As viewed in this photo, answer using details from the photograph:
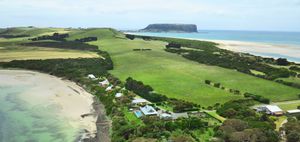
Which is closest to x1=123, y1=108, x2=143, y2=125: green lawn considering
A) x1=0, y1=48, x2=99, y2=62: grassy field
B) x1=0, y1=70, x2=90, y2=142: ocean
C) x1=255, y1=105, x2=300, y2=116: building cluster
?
x1=0, y1=70, x2=90, y2=142: ocean

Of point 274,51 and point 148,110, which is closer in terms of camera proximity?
point 148,110

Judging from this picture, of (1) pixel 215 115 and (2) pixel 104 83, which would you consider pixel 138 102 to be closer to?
(1) pixel 215 115

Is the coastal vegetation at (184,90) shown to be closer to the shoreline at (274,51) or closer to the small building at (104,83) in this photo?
the small building at (104,83)

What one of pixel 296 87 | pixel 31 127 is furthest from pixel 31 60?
pixel 296 87

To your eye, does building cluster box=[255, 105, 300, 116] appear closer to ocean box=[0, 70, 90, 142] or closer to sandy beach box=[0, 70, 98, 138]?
sandy beach box=[0, 70, 98, 138]

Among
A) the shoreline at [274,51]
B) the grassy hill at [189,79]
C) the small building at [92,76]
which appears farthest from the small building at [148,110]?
the shoreline at [274,51]

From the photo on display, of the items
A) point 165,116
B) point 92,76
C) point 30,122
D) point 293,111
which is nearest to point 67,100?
point 30,122

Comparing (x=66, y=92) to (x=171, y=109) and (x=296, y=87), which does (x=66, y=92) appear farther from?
(x=296, y=87)
